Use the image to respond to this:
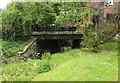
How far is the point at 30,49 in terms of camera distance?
58.1ft

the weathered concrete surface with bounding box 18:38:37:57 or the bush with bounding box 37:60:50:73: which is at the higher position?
the bush with bounding box 37:60:50:73

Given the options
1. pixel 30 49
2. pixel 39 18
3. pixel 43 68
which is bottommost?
pixel 30 49

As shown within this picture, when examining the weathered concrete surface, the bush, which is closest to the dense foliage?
the weathered concrete surface

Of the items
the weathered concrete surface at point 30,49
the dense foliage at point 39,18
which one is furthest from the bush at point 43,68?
the weathered concrete surface at point 30,49

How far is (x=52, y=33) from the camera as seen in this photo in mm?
18078

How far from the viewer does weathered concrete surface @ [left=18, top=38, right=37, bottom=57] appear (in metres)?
16.1

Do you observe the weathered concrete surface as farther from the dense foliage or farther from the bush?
the bush

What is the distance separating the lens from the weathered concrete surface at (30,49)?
635 inches

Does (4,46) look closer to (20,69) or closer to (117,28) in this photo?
(20,69)

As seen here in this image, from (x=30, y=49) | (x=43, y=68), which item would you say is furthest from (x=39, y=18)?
(x=43, y=68)

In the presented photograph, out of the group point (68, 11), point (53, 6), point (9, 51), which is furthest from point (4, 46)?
point (68, 11)

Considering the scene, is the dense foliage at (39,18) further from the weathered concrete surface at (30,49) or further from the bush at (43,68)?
the bush at (43,68)

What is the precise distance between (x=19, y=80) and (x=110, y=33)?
22.8 ft

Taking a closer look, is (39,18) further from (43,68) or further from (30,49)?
(43,68)
